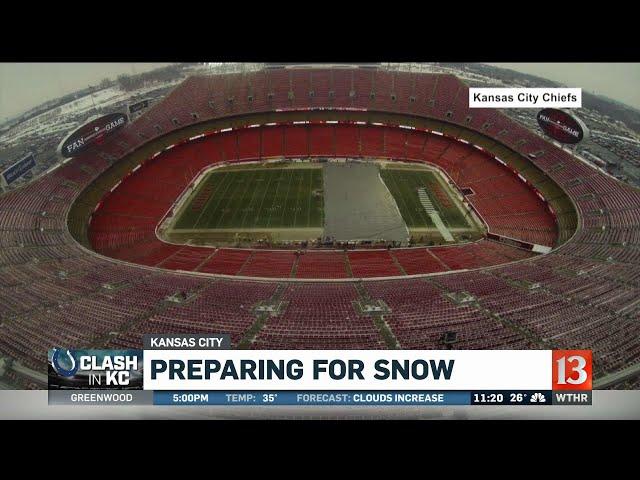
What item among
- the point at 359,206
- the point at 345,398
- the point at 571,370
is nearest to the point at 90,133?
the point at 359,206

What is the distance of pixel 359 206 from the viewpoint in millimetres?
29906

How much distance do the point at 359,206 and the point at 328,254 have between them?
22.9ft

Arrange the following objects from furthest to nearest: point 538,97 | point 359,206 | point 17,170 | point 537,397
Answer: point 359,206
point 17,170
point 538,97
point 537,397

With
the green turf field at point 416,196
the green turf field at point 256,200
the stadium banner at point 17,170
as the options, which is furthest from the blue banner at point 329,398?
the stadium banner at point 17,170

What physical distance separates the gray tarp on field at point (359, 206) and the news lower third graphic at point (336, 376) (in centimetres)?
1514

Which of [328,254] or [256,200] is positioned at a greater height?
[256,200]

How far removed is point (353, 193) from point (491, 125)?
1526cm

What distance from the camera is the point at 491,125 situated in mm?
35625

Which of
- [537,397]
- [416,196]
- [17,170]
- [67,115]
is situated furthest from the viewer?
[416,196]

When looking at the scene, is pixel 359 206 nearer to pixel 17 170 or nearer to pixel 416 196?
pixel 416 196

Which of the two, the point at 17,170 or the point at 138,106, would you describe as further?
the point at 138,106

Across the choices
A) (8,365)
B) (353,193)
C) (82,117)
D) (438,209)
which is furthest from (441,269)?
(82,117)

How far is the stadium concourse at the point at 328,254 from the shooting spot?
1366cm

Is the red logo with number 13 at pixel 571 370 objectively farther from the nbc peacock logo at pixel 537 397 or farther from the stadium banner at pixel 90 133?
the stadium banner at pixel 90 133
